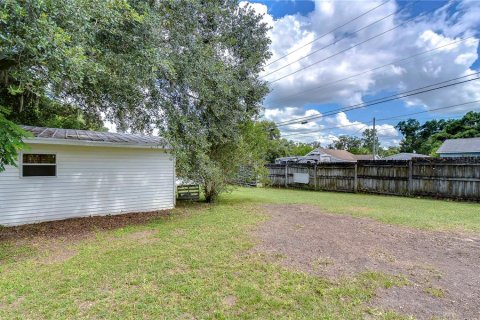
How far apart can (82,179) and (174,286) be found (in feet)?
19.0

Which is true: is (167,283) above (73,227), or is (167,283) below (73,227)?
above

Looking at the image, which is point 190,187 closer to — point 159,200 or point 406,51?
point 159,200

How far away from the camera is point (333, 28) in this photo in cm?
1273

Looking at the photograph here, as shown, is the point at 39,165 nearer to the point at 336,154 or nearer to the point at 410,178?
the point at 410,178

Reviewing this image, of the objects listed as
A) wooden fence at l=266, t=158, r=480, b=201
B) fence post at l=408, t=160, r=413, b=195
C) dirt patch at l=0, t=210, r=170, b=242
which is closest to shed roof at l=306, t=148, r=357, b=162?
wooden fence at l=266, t=158, r=480, b=201

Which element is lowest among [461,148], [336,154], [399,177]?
[399,177]

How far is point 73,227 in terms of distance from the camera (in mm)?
6531

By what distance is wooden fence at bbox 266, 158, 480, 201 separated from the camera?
10.2m

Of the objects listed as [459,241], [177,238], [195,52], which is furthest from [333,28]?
[177,238]

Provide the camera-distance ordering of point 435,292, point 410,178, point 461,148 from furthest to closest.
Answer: point 461,148 < point 410,178 < point 435,292

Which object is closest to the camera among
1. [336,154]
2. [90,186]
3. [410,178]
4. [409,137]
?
[90,186]

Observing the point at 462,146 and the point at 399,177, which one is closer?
the point at 399,177

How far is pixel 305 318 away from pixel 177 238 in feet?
11.0

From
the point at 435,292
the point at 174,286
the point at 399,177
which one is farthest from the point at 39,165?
the point at 399,177
